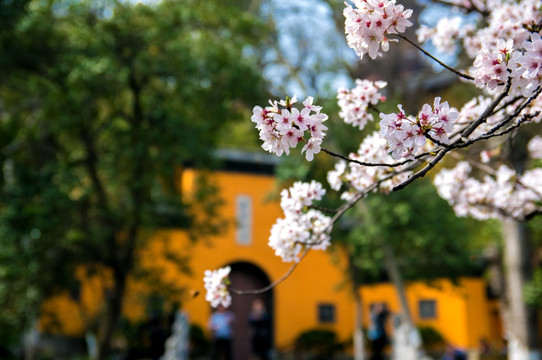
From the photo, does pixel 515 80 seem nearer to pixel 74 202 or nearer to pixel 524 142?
pixel 524 142

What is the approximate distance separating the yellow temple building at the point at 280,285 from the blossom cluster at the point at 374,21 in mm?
18440

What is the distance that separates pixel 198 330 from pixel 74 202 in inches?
344

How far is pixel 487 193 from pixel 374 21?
324 cm

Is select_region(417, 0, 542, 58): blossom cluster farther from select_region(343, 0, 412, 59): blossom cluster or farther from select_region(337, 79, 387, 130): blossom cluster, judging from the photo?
select_region(343, 0, 412, 59): blossom cluster

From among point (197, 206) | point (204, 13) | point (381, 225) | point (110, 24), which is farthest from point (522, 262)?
point (110, 24)

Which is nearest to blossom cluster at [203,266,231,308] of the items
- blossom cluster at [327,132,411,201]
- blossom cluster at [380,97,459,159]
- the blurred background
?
blossom cluster at [327,132,411,201]

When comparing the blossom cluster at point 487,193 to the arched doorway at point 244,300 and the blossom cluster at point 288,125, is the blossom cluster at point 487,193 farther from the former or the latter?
the arched doorway at point 244,300

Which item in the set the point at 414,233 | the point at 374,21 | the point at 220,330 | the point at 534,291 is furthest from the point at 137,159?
the point at 374,21

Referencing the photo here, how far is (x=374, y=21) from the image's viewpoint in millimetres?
3137

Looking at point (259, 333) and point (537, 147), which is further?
point (259, 333)

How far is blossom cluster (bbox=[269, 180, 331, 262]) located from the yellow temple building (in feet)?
55.7

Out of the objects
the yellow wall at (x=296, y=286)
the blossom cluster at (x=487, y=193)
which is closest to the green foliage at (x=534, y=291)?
the blossom cluster at (x=487, y=193)

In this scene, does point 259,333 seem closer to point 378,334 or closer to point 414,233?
point 378,334

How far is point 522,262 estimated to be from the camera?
44.0ft
